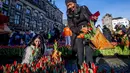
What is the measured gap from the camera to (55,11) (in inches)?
2203

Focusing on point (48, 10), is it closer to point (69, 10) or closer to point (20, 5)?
point (20, 5)

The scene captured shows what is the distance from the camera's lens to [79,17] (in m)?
4.52

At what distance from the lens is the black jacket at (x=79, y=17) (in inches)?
175

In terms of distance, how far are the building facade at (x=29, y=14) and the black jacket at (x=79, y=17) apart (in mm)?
19446

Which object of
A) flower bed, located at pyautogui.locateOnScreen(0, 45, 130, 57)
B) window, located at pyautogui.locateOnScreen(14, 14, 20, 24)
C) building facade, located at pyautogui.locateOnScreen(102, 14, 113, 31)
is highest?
building facade, located at pyautogui.locateOnScreen(102, 14, 113, 31)

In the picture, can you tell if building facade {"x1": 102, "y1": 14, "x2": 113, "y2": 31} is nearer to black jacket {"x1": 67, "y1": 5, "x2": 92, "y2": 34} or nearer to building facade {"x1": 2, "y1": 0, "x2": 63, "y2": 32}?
building facade {"x1": 2, "y1": 0, "x2": 63, "y2": 32}

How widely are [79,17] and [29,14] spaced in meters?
34.1

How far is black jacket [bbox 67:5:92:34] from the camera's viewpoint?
14.5 feet

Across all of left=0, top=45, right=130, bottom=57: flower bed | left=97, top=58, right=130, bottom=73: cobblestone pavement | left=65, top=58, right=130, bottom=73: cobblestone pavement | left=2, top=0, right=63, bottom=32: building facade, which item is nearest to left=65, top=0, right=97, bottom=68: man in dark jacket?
left=65, top=58, right=130, bottom=73: cobblestone pavement

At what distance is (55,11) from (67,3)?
52.0 meters

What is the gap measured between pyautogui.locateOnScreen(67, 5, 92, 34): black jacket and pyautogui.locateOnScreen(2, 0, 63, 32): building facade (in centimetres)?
1945

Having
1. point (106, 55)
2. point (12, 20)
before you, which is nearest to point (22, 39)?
point (106, 55)

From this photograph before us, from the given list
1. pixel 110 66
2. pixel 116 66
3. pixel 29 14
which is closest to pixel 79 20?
pixel 110 66

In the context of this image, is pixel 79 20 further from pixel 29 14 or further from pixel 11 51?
pixel 29 14
